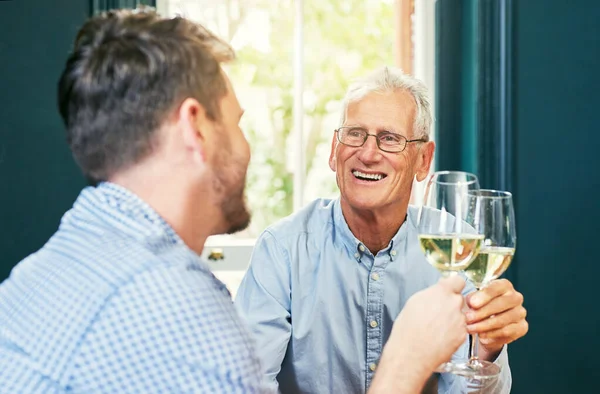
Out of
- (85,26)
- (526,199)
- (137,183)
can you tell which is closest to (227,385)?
(137,183)

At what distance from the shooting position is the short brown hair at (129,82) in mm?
881

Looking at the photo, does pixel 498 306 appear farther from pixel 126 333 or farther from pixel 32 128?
pixel 32 128

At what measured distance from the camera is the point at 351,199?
1708 millimetres

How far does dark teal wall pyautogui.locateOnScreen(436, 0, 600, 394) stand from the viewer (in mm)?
2697

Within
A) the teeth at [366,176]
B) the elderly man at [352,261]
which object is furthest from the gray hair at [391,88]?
the teeth at [366,176]

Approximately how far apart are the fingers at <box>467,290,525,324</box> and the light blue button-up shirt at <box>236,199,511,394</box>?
0.35 metres

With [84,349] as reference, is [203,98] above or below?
above

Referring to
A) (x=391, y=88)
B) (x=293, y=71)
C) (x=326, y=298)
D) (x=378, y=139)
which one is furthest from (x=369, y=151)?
(x=293, y=71)

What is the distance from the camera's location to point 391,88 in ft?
5.77

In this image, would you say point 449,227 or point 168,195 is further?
point 449,227

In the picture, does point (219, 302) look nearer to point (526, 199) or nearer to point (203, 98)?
point (203, 98)

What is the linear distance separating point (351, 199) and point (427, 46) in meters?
1.49

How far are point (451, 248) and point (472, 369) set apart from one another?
198 millimetres

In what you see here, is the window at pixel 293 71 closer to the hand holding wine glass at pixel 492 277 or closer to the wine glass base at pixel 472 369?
the hand holding wine glass at pixel 492 277
